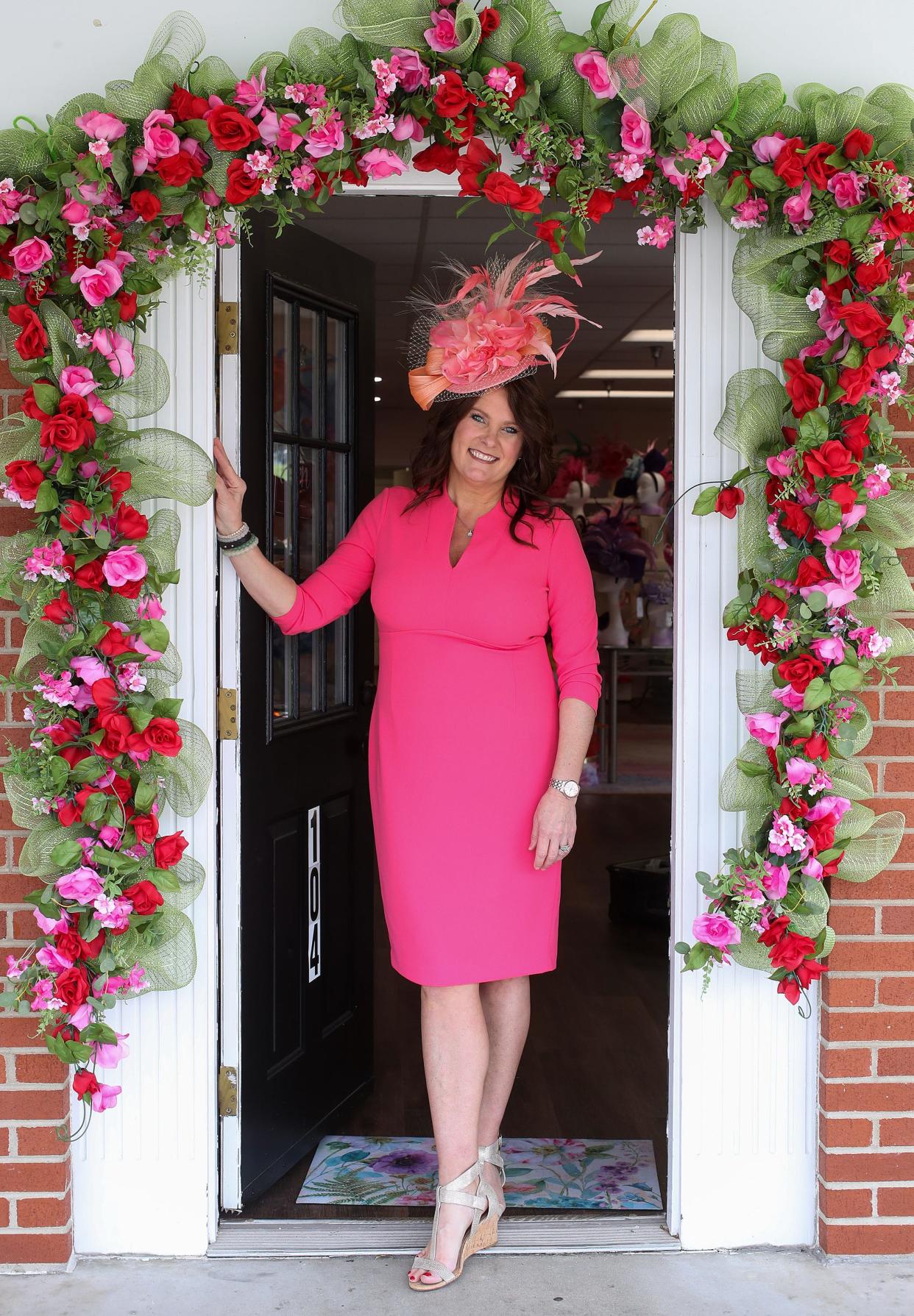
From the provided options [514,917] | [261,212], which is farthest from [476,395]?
[514,917]

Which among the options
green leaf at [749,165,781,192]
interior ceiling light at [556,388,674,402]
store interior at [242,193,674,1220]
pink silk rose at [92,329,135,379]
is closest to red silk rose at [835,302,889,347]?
green leaf at [749,165,781,192]

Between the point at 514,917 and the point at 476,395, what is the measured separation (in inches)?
43.8

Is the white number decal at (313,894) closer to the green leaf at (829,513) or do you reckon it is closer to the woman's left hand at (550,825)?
the woman's left hand at (550,825)

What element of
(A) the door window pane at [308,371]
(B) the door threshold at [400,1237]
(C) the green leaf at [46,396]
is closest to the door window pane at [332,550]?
(A) the door window pane at [308,371]

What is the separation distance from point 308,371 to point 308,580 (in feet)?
2.24

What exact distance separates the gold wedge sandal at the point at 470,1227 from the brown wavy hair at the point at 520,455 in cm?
135

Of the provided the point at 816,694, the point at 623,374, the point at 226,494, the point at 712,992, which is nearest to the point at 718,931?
the point at 712,992

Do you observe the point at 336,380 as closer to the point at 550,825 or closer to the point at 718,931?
the point at 550,825

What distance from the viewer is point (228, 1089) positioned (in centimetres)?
280

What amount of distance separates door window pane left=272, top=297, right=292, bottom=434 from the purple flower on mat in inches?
73.4

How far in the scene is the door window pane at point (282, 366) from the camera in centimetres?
299

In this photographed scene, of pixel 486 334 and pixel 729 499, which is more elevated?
pixel 486 334

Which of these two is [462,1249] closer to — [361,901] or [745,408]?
[361,901]

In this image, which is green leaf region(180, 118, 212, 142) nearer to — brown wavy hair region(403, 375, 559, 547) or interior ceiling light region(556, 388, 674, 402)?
brown wavy hair region(403, 375, 559, 547)
